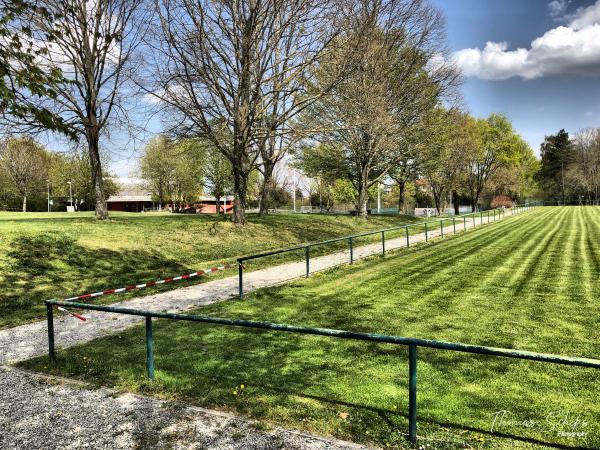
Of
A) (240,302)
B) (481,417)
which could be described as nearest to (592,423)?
(481,417)

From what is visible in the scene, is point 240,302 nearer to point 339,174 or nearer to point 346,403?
point 346,403

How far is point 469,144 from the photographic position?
44688 millimetres

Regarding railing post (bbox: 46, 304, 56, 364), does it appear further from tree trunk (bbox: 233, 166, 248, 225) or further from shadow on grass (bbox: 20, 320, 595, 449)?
tree trunk (bbox: 233, 166, 248, 225)

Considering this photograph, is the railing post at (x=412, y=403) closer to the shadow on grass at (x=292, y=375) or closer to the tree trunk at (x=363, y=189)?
the shadow on grass at (x=292, y=375)

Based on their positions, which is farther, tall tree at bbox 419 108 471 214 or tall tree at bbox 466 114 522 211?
tall tree at bbox 466 114 522 211

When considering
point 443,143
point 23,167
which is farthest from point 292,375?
point 23,167

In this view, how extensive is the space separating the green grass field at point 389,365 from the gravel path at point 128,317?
593mm

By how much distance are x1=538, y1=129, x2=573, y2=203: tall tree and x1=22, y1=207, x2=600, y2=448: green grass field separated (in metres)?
97.5

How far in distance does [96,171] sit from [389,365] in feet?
61.1

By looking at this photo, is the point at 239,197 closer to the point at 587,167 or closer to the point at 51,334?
the point at 51,334

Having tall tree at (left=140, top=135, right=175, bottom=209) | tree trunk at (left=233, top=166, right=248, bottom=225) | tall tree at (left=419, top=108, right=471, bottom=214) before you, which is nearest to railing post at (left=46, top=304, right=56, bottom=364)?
tree trunk at (left=233, top=166, right=248, bottom=225)

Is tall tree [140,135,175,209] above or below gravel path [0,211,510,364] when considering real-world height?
above

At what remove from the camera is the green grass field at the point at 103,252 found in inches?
434

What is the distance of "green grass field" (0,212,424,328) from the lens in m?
11.0
